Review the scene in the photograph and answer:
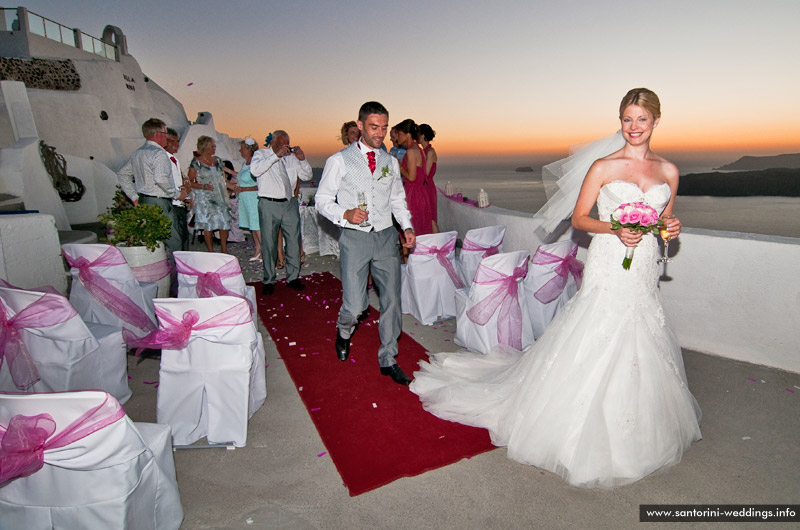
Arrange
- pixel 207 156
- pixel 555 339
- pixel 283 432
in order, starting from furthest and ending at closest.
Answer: pixel 207 156, pixel 283 432, pixel 555 339

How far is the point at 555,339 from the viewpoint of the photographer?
299 cm

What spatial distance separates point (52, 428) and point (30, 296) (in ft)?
5.22

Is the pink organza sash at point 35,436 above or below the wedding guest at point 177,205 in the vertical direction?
below

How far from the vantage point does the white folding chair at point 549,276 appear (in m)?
4.36

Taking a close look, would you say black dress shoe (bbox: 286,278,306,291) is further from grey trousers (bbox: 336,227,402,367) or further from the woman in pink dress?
grey trousers (bbox: 336,227,402,367)

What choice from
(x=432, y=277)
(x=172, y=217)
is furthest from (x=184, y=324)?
(x=172, y=217)

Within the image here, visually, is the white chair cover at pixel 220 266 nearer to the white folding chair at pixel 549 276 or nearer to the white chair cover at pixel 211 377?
the white chair cover at pixel 211 377

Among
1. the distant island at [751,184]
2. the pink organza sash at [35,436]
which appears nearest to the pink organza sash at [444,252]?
the pink organza sash at [35,436]

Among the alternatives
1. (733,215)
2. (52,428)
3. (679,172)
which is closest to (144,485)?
(52,428)

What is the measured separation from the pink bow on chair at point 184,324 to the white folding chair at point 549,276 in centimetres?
270

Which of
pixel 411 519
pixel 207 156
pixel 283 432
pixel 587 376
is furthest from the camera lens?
pixel 207 156

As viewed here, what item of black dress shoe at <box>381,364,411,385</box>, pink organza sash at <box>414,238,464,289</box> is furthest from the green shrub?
black dress shoe at <box>381,364,411,385</box>

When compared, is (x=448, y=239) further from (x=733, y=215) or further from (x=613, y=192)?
(x=733, y=215)

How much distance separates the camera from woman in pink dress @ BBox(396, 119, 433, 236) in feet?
21.1
